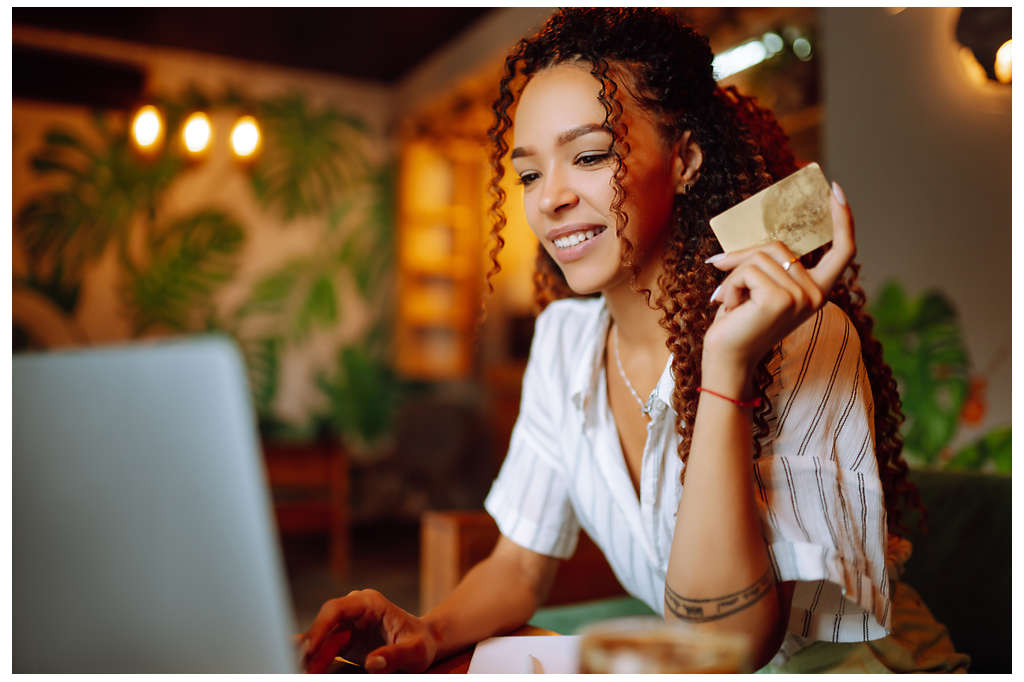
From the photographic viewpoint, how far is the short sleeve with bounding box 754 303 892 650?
28.1 inches

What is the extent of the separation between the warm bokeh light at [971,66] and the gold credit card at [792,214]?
1.48m

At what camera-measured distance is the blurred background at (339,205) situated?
2.25 metres

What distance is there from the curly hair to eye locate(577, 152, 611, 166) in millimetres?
12

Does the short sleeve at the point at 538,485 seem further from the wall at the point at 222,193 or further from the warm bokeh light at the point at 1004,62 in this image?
the wall at the point at 222,193

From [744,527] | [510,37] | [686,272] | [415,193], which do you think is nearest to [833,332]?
[686,272]

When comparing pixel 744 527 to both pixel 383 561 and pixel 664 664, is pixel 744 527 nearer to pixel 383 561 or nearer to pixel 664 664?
pixel 664 664

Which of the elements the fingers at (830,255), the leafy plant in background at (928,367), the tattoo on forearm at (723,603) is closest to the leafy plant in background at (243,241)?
the leafy plant in background at (928,367)

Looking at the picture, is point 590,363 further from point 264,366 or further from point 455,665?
point 264,366

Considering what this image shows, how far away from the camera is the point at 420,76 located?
4.47 m

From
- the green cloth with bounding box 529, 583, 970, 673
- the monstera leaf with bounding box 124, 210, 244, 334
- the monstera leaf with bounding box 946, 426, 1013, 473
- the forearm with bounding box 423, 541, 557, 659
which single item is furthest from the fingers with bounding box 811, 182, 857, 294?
the monstera leaf with bounding box 124, 210, 244, 334

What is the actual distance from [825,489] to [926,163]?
1.55 meters

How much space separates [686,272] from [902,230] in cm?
146

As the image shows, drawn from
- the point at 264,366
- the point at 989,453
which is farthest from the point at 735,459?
the point at 264,366

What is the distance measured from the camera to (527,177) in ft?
2.96
